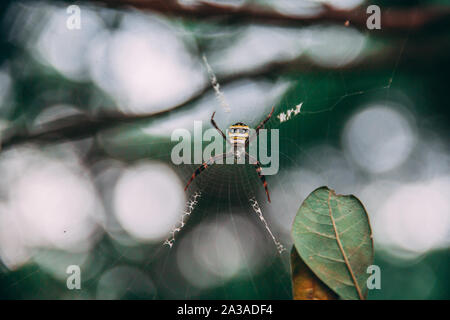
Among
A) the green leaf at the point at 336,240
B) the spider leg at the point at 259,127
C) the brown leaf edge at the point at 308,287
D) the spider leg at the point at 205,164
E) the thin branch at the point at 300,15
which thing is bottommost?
the brown leaf edge at the point at 308,287

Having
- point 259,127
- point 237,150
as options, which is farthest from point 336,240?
point 237,150

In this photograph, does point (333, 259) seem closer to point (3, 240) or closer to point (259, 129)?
point (259, 129)

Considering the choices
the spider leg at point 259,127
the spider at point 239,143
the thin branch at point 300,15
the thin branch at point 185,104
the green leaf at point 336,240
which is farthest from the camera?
the spider at point 239,143

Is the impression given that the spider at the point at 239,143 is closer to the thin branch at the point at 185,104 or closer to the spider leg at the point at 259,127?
the spider leg at the point at 259,127

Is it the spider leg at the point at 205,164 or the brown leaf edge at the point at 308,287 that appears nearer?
the brown leaf edge at the point at 308,287

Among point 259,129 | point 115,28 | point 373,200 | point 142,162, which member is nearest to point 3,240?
point 142,162

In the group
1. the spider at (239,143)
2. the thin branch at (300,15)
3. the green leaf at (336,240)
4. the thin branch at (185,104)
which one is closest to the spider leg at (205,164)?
the spider at (239,143)
